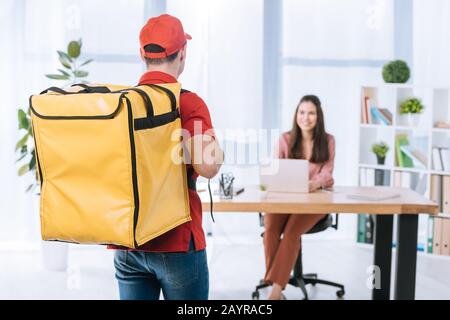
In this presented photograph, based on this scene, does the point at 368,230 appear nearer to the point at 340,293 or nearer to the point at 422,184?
the point at 422,184

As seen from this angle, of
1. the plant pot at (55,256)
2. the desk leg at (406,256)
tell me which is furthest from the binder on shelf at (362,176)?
the plant pot at (55,256)

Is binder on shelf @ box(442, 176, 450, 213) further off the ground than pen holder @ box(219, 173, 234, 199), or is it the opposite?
pen holder @ box(219, 173, 234, 199)

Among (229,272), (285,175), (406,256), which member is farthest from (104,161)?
(229,272)

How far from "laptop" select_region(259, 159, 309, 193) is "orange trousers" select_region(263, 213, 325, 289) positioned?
13.9 inches

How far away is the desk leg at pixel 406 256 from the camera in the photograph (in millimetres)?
3062

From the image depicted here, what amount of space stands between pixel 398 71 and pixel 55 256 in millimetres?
2828

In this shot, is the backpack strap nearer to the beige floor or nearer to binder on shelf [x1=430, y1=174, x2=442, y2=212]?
the beige floor

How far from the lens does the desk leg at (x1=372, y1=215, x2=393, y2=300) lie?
3389 mm

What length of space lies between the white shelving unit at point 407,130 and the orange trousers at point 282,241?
152 cm

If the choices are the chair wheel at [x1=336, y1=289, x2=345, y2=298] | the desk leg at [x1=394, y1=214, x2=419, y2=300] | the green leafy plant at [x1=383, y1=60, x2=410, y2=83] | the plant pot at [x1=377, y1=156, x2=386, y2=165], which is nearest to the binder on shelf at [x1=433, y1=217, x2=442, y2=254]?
the plant pot at [x1=377, y1=156, x2=386, y2=165]

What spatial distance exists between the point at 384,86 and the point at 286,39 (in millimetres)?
857

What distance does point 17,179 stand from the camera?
4.95 metres

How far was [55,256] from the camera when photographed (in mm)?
4332

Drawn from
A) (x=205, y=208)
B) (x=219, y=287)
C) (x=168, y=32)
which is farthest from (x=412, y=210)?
(x=168, y=32)
